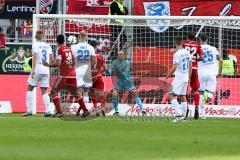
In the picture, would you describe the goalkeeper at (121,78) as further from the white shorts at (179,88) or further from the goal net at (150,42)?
the white shorts at (179,88)

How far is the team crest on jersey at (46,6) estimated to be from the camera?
31516 mm

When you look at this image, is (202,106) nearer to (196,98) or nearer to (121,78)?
(196,98)

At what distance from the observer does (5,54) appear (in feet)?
91.8

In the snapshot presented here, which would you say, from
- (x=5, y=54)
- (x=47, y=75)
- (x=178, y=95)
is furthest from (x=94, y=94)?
(x=5, y=54)

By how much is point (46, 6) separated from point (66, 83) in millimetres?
9944

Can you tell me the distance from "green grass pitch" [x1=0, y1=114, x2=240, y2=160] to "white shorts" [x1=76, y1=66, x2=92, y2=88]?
2.44 m

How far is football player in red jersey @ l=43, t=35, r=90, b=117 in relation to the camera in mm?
21781

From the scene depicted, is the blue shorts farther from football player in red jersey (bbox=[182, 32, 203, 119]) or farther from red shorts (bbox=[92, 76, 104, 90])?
football player in red jersey (bbox=[182, 32, 203, 119])

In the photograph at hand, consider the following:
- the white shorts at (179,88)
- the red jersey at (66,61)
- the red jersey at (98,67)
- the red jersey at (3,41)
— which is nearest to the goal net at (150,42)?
the red jersey at (98,67)

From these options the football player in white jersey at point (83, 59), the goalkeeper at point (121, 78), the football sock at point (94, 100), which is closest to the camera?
the football player in white jersey at point (83, 59)

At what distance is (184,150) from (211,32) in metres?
12.2

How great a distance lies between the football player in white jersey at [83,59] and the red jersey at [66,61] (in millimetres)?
303

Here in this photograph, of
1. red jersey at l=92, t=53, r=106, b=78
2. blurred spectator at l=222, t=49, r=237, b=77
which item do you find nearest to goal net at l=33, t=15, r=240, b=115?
blurred spectator at l=222, t=49, r=237, b=77

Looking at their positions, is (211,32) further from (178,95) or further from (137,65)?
(178,95)
